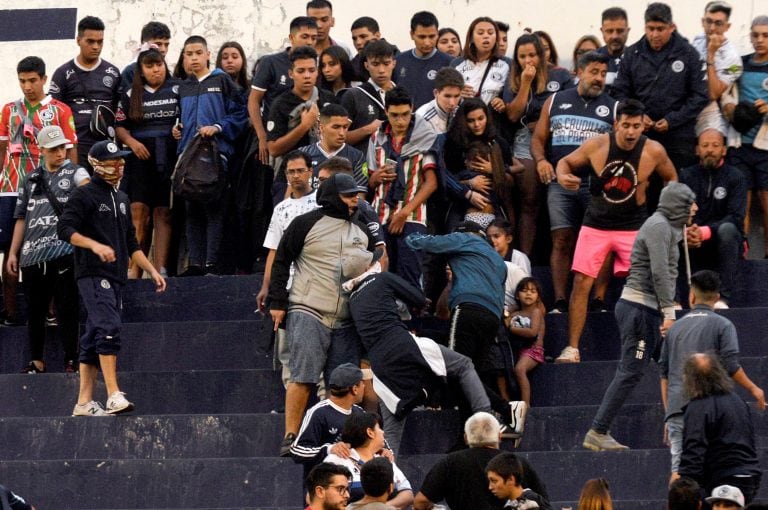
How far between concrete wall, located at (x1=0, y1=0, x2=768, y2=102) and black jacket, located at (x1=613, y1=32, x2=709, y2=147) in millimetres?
2248

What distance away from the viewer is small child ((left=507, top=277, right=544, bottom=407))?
40.7 ft

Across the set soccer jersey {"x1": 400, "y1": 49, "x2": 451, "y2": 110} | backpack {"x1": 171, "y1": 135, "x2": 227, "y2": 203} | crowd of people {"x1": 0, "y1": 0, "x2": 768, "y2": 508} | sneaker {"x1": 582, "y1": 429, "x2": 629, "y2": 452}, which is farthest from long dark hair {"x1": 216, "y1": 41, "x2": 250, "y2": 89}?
sneaker {"x1": 582, "y1": 429, "x2": 629, "y2": 452}

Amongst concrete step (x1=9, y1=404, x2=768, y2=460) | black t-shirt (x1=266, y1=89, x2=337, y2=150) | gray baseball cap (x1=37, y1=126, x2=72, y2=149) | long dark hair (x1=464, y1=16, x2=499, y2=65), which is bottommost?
concrete step (x1=9, y1=404, x2=768, y2=460)

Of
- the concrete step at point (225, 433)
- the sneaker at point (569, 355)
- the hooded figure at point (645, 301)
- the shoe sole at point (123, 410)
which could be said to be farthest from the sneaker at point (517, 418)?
the shoe sole at point (123, 410)

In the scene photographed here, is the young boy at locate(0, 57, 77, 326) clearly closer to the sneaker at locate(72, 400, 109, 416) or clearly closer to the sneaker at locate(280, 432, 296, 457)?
the sneaker at locate(72, 400, 109, 416)

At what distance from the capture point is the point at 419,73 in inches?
585

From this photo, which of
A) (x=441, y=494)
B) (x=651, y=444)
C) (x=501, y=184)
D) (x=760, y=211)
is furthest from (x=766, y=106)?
(x=441, y=494)

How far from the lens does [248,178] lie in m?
14.7

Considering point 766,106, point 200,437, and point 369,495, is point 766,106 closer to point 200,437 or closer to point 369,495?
point 200,437

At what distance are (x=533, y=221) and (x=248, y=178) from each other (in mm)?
2241

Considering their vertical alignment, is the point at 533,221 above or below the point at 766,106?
below

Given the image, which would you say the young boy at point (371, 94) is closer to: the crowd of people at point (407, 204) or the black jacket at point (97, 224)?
the crowd of people at point (407, 204)

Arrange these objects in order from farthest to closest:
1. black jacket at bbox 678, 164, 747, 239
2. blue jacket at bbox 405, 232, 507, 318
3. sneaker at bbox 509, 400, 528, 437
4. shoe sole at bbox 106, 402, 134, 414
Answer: black jacket at bbox 678, 164, 747, 239, shoe sole at bbox 106, 402, 134, 414, blue jacket at bbox 405, 232, 507, 318, sneaker at bbox 509, 400, 528, 437

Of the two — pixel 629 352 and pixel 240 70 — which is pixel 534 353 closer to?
pixel 629 352
